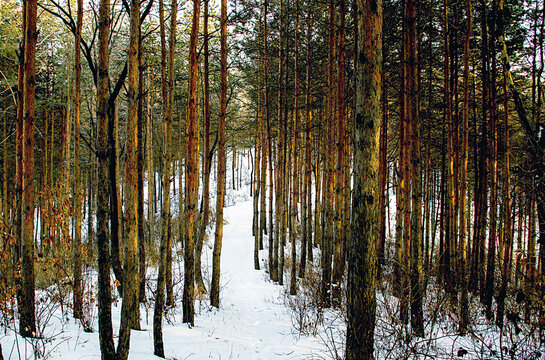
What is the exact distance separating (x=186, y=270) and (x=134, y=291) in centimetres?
228

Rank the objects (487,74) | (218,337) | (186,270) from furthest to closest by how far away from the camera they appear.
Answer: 1. (487,74)
2. (186,270)
3. (218,337)

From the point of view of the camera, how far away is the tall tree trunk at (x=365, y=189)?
2.95 metres

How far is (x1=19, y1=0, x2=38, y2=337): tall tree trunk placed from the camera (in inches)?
155

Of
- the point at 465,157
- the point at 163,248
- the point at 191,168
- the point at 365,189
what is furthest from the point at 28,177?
the point at 465,157

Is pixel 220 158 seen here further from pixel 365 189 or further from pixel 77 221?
pixel 365 189

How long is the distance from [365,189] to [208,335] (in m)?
4.13

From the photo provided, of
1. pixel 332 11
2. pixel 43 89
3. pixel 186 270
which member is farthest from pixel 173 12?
pixel 43 89

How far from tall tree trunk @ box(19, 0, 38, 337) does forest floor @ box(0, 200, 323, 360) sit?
0.93ft

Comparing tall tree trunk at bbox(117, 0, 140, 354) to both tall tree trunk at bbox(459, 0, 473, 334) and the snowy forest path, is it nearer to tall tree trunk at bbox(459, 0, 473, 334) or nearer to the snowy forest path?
the snowy forest path

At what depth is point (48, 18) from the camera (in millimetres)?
9188

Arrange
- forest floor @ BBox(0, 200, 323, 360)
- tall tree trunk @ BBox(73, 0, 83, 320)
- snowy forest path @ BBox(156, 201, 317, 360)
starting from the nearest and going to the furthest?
forest floor @ BBox(0, 200, 323, 360) → snowy forest path @ BBox(156, 201, 317, 360) → tall tree trunk @ BBox(73, 0, 83, 320)

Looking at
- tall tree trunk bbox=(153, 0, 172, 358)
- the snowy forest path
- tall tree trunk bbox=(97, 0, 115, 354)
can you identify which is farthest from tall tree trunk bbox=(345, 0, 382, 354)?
tall tree trunk bbox=(153, 0, 172, 358)

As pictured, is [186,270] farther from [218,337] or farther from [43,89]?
[43,89]

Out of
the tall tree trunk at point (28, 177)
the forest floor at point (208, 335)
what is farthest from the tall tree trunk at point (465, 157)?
the tall tree trunk at point (28, 177)
